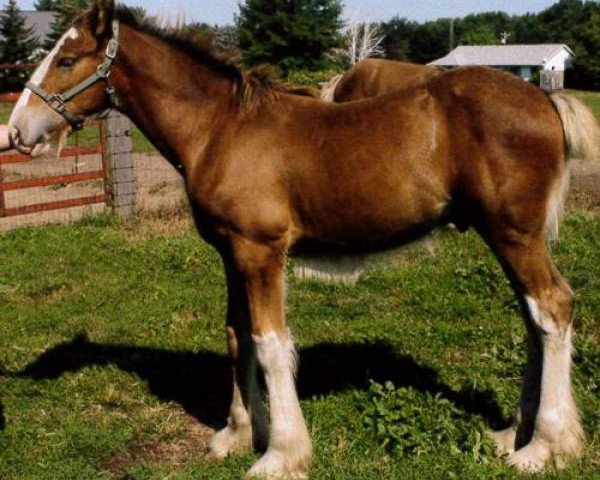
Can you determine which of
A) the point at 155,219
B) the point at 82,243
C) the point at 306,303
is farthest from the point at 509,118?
the point at 155,219

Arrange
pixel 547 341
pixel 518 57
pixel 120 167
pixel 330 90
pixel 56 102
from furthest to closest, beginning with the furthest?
pixel 518 57
pixel 120 167
pixel 330 90
pixel 56 102
pixel 547 341

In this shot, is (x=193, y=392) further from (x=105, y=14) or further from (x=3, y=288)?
(x=3, y=288)

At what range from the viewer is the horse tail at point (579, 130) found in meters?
3.63

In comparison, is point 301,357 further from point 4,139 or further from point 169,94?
point 4,139

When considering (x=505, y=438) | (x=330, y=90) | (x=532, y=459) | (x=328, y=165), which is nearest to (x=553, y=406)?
(x=532, y=459)

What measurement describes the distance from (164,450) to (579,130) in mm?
2734

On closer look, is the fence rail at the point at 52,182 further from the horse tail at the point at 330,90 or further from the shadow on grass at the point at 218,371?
the shadow on grass at the point at 218,371

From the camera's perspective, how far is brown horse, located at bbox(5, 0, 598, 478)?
3656 mm

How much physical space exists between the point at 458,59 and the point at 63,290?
72.3 metres

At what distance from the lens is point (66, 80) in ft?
12.8

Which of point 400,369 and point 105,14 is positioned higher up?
point 105,14

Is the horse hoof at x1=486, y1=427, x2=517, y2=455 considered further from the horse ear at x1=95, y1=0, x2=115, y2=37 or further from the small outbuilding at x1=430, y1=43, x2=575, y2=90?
the small outbuilding at x1=430, y1=43, x2=575, y2=90

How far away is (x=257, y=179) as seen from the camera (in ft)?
12.4

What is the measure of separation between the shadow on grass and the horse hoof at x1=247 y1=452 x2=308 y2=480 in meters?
0.81
